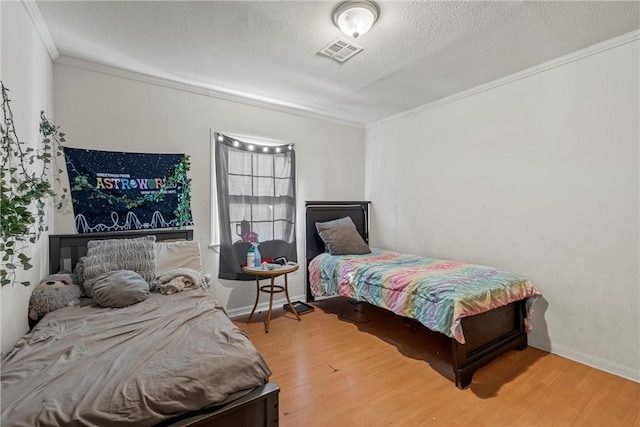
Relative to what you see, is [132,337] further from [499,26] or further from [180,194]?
[499,26]

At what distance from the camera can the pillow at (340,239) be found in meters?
3.60

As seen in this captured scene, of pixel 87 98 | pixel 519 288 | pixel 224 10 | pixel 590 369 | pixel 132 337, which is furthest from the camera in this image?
pixel 87 98

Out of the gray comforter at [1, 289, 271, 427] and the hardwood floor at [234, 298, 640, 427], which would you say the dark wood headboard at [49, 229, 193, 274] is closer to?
the gray comforter at [1, 289, 271, 427]

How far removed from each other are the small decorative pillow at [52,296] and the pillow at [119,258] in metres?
0.10

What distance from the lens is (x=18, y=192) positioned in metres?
1.71

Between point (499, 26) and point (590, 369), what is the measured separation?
2.63 m

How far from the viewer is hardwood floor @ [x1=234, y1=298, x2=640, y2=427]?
1.77 metres

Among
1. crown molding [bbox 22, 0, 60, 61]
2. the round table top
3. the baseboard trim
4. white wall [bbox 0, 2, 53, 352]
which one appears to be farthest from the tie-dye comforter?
crown molding [bbox 22, 0, 60, 61]

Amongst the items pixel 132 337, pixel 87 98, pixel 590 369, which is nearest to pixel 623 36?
pixel 590 369

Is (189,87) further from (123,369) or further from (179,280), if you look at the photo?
(123,369)

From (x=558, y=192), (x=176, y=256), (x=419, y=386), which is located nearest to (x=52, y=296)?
(x=176, y=256)

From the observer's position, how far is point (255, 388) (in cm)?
131

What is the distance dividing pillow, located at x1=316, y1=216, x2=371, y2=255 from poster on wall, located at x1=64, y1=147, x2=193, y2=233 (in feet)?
5.04

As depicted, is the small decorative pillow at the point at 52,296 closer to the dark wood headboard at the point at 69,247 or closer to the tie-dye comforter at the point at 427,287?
the dark wood headboard at the point at 69,247
